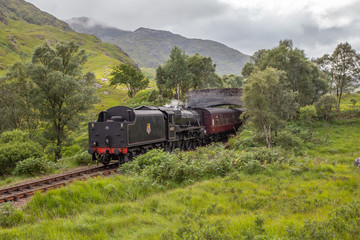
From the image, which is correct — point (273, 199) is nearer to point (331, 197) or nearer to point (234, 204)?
point (234, 204)

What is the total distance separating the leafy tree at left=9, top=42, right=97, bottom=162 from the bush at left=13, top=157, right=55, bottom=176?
12012mm

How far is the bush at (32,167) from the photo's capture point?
13672 millimetres

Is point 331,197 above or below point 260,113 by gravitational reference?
below

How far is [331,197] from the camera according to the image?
7.64 meters

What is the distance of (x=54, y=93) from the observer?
2559 cm

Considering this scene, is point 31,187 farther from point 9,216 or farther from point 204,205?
point 204,205

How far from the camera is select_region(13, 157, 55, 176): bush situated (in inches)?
538

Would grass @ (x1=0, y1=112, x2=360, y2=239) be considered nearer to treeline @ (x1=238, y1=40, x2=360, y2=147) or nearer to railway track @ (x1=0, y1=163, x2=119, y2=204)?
railway track @ (x1=0, y1=163, x2=119, y2=204)

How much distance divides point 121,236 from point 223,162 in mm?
6850

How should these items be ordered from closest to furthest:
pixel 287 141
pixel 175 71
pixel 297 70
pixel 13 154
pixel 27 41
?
1. pixel 13 154
2. pixel 287 141
3. pixel 297 70
4. pixel 175 71
5. pixel 27 41

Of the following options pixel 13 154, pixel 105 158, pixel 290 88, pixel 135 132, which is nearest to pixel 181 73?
pixel 290 88

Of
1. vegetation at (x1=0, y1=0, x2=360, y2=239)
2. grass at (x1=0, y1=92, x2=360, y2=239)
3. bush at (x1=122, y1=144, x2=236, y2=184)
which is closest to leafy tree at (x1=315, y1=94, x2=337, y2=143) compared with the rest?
vegetation at (x1=0, y1=0, x2=360, y2=239)

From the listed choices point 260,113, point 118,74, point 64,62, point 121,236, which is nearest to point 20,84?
point 64,62

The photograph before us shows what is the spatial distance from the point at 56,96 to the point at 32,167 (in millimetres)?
14131
